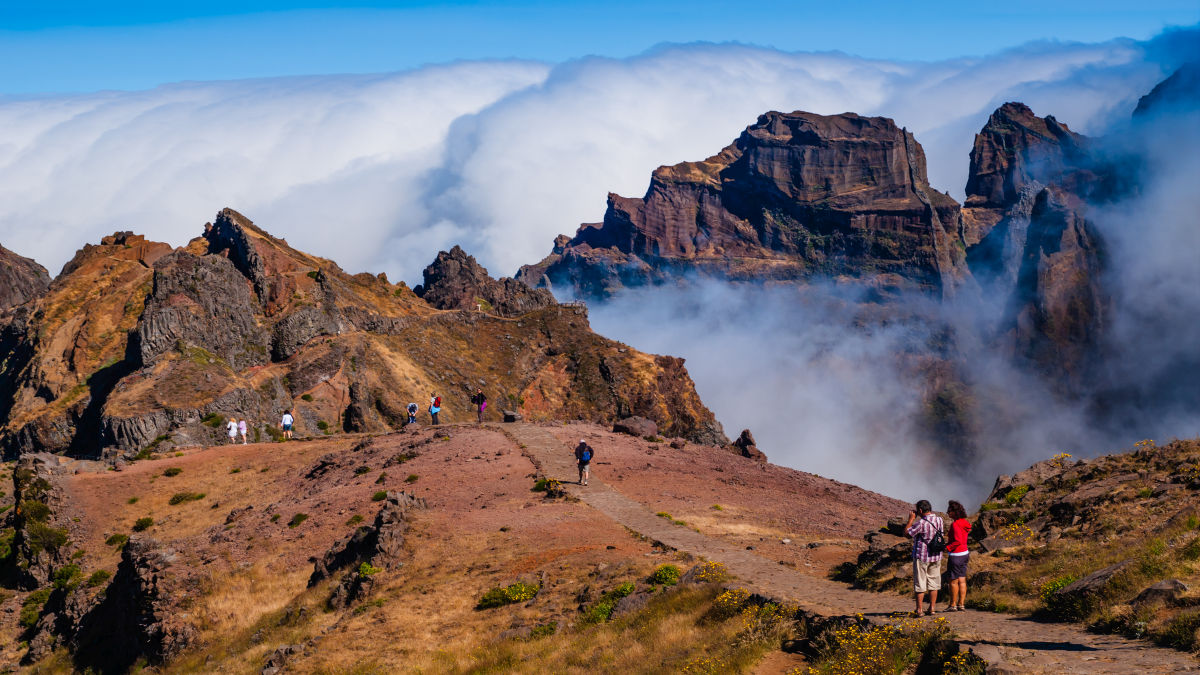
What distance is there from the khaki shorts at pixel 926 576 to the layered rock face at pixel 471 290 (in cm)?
11112

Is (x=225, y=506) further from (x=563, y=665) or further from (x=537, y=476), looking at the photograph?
(x=563, y=665)

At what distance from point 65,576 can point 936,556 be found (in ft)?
143

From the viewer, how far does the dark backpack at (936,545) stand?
23.4 meters

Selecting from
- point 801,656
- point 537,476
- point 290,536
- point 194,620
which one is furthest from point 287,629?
point 801,656

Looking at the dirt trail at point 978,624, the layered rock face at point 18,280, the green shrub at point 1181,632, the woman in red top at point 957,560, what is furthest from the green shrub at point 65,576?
the layered rock face at point 18,280

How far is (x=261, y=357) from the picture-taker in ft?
305

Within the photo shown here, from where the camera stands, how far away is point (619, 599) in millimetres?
29141

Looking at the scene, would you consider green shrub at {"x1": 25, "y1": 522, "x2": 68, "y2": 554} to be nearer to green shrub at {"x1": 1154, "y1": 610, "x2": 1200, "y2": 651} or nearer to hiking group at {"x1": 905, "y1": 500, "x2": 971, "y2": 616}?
hiking group at {"x1": 905, "y1": 500, "x2": 971, "y2": 616}

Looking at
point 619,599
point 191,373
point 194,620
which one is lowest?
point 194,620

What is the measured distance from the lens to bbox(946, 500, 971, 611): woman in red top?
23484 millimetres

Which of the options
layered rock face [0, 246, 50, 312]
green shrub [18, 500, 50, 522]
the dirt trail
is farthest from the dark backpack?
layered rock face [0, 246, 50, 312]

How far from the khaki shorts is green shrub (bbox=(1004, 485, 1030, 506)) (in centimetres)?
1118

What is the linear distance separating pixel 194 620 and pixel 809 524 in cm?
2532

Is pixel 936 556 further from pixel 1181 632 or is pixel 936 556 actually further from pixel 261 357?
pixel 261 357
